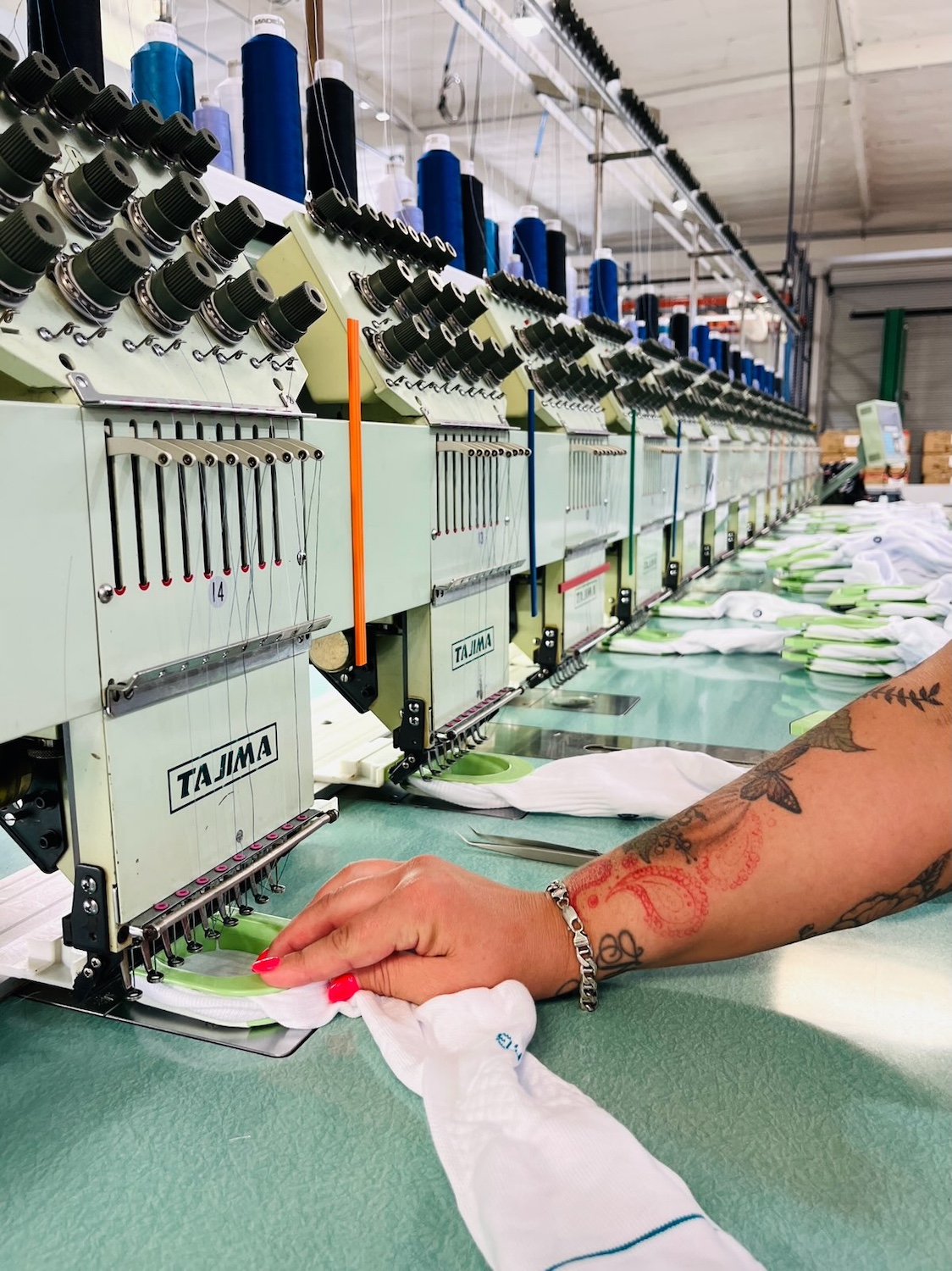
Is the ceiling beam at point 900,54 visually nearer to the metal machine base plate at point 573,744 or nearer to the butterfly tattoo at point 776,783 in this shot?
the metal machine base plate at point 573,744

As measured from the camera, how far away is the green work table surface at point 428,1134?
0.75 meters

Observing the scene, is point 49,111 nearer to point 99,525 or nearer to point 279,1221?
point 99,525

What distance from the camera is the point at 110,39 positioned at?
2.25 meters

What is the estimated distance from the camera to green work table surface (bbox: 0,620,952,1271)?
0.75 meters

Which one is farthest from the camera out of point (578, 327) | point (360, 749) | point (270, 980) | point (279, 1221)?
point (578, 327)

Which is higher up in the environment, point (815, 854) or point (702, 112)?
point (702, 112)

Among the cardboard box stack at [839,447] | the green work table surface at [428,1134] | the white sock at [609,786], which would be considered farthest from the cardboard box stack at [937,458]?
the green work table surface at [428,1134]

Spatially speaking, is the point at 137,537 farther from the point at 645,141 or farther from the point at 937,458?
the point at 937,458

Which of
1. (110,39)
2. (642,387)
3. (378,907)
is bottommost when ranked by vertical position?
(378,907)

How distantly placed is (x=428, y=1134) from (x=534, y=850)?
716 millimetres

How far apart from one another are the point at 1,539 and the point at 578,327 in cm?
204

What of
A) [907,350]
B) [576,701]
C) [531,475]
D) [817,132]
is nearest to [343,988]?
[531,475]

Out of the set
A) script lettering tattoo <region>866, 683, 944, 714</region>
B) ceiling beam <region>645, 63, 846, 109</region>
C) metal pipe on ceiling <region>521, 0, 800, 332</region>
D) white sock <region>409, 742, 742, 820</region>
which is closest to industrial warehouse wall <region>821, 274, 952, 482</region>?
ceiling beam <region>645, 63, 846, 109</region>

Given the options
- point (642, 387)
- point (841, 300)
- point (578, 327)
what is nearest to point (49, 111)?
point (578, 327)
